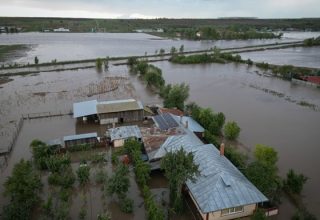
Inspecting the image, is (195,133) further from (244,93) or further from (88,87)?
(88,87)

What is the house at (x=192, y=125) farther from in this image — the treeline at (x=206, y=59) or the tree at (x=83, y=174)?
the treeline at (x=206, y=59)

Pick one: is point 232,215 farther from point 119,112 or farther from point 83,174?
point 119,112

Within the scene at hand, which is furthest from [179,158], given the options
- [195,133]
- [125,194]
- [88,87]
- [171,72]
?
[171,72]

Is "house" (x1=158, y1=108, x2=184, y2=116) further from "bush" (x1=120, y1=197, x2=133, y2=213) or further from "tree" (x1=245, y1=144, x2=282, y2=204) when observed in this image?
"bush" (x1=120, y1=197, x2=133, y2=213)

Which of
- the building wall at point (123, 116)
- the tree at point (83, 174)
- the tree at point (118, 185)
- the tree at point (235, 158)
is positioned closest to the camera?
the tree at point (118, 185)

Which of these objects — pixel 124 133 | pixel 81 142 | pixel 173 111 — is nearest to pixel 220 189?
pixel 124 133

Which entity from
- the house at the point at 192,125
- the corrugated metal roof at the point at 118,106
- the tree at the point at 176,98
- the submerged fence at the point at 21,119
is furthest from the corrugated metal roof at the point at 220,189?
the submerged fence at the point at 21,119

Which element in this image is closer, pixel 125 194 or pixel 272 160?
pixel 125 194
